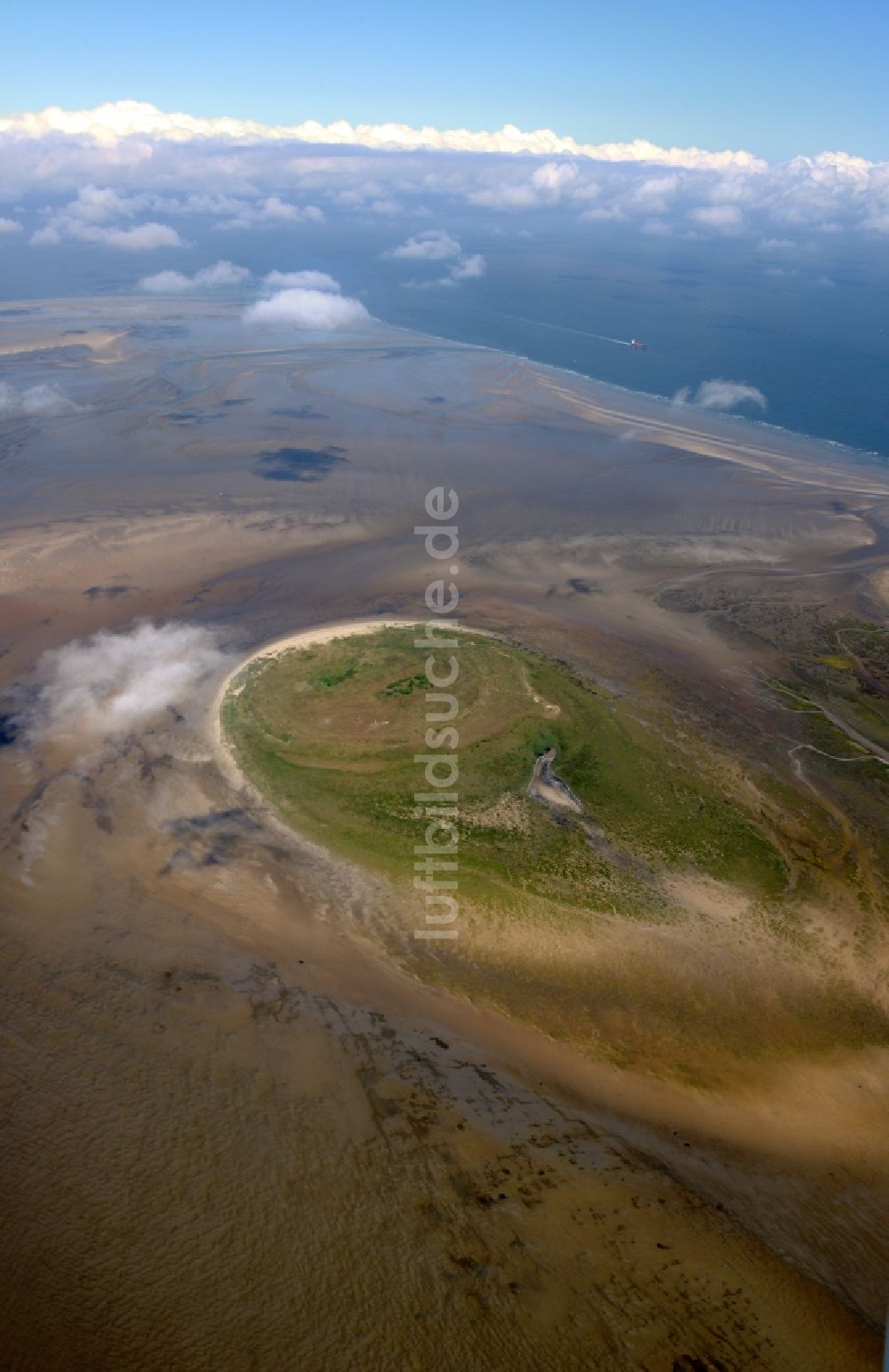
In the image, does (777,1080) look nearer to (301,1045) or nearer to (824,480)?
(301,1045)

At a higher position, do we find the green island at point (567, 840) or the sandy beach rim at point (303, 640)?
the sandy beach rim at point (303, 640)

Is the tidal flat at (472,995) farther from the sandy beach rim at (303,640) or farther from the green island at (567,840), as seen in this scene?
the sandy beach rim at (303,640)

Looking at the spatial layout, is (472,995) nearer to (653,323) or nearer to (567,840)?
(567,840)

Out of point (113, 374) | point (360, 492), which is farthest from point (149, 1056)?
point (113, 374)

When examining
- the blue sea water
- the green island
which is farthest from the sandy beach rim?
the blue sea water

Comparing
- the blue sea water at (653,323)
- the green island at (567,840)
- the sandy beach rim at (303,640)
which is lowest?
the green island at (567,840)

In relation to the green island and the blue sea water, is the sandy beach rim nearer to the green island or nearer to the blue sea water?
the green island

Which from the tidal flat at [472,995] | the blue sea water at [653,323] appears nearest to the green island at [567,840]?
the tidal flat at [472,995]
